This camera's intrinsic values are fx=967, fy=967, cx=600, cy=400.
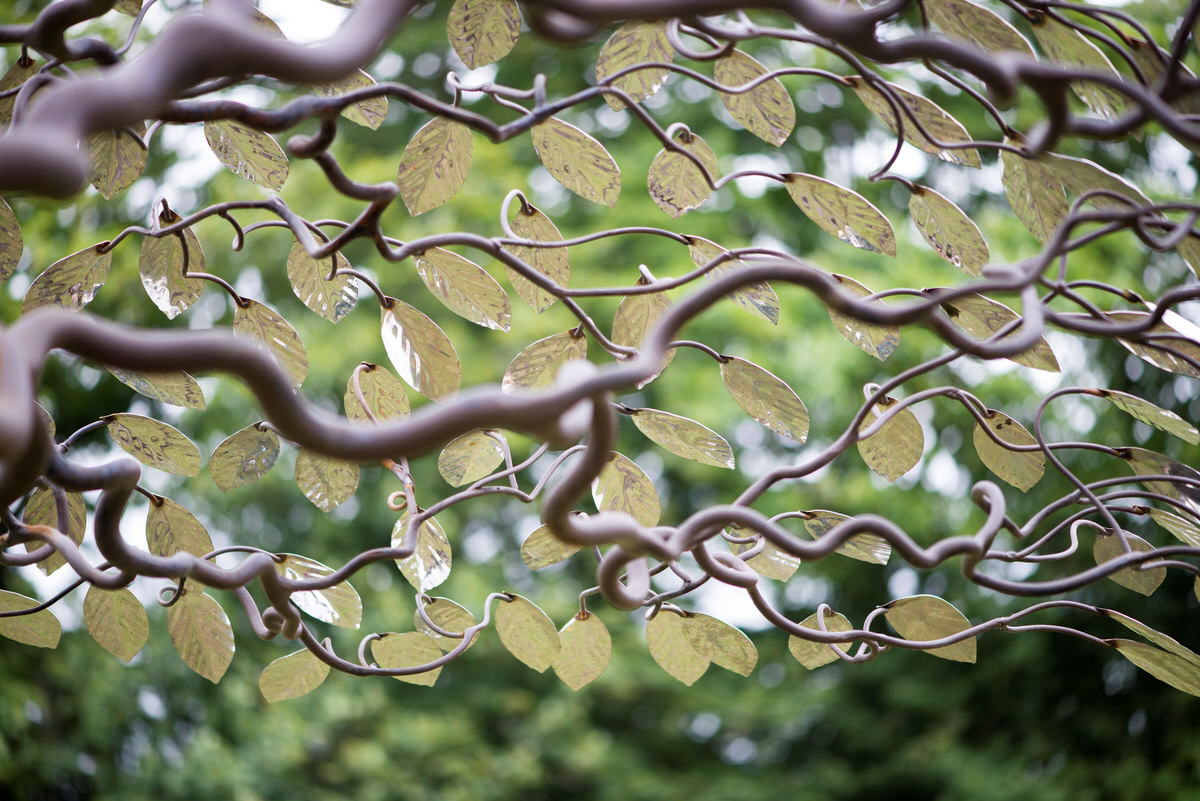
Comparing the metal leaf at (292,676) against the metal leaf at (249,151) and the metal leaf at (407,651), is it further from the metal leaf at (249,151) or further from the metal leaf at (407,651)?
the metal leaf at (249,151)

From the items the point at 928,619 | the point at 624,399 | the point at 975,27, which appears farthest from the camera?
the point at 624,399

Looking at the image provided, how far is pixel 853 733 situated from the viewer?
3422 millimetres

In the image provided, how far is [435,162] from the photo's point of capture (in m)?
0.53

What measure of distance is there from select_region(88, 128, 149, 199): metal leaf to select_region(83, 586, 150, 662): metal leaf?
0.25 metres

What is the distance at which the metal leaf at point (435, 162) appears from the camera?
0.53 meters

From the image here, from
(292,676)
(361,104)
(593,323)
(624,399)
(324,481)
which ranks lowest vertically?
(624,399)

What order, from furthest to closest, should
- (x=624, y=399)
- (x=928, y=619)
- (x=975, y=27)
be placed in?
(x=624, y=399) → (x=928, y=619) → (x=975, y=27)

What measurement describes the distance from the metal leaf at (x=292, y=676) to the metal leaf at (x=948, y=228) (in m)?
0.45

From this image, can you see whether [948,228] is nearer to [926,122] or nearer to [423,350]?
[926,122]

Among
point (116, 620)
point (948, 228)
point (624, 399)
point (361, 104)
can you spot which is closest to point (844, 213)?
point (948, 228)

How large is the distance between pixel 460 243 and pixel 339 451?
0.18 meters

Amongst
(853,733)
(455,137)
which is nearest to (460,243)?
(455,137)

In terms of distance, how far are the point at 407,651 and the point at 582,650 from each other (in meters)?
0.11

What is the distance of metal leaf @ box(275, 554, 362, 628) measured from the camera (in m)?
0.58
